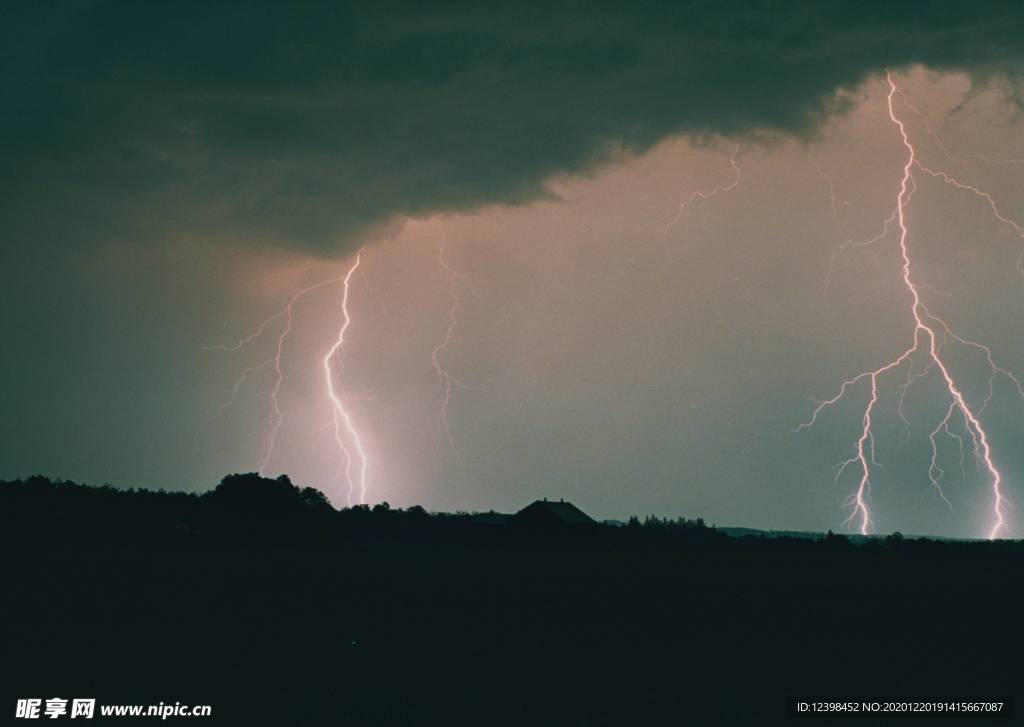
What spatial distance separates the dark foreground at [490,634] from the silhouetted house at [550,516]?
38.6ft

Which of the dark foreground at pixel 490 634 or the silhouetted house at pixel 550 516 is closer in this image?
the dark foreground at pixel 490 634

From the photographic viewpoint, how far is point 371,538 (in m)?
46.5

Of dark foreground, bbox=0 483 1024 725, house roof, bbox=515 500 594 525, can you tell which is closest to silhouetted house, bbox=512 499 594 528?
house roof, bbox=515 500 594 525

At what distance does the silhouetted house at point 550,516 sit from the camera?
4662 cm

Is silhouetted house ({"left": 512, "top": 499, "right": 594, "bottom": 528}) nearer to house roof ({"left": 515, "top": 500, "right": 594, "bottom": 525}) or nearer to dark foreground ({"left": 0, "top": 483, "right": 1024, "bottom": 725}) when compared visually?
house roof ({"left": 515, "top": 500, "right": 594, "bottom": 525})

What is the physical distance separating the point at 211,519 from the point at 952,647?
1520 inches

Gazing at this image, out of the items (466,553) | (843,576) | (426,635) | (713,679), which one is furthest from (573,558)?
(713,679)

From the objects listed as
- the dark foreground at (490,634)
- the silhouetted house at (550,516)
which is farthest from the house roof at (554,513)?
the dark foreground at (490,634)

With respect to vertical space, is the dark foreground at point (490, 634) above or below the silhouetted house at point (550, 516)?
below

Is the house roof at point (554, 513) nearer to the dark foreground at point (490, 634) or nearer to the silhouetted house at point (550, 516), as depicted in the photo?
the silhouetted house at point (550, 516)

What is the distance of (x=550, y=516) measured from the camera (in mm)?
47094

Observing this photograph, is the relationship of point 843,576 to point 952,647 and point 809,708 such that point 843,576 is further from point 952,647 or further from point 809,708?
point 809,708

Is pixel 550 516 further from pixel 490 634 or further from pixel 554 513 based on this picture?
pixel 490 634

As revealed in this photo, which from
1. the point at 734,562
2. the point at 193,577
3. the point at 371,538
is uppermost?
the point at 371,538
